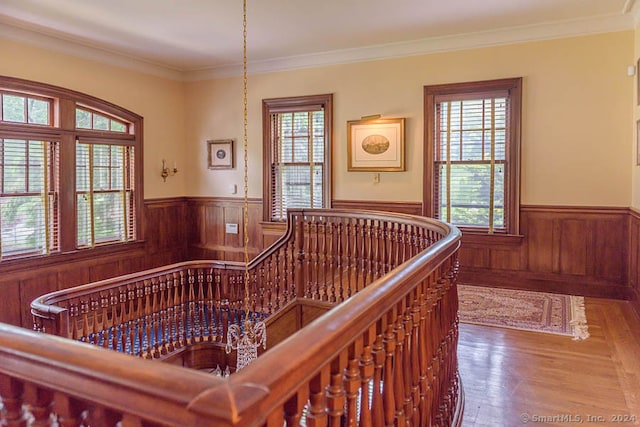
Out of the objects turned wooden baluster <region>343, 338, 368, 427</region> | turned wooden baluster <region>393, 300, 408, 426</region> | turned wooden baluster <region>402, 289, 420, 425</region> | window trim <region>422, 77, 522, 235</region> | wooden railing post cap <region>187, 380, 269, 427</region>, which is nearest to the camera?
wooden railing post cap <region>187, 380, 269, 427</region>

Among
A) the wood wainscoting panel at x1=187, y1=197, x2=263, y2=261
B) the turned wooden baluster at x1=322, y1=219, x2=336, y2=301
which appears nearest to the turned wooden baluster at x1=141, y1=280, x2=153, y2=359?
the turned wooden baluster at x1=322, y1=219, x2=336, y2=301

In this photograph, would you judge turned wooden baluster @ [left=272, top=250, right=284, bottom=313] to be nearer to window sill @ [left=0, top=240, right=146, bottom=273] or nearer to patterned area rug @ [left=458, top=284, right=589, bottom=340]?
patterned area rug @ [left=458, top=284, right=589, bottom=340]

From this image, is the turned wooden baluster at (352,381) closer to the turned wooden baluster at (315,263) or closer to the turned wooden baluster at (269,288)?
the turned wooden baluster at (315,263)

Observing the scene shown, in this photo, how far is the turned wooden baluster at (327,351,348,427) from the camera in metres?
1.06

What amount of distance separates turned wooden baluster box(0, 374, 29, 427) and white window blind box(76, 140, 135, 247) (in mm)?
5596

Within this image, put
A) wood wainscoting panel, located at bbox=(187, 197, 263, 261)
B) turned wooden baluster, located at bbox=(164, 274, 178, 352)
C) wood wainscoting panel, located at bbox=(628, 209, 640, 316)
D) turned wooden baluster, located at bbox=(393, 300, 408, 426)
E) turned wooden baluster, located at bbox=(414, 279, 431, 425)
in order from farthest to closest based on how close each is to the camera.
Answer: wood wainscoting panel, located at bbox=(187, 197, 263, 261) < turned wooden baluster, located at bbox=(164, 274, 178, 352) < wood wainscoting panel, located at bbox=(628, 209, 640, 316) < turned wooden baluster, located at bbox=(414, 279, 431, 425) < turned wooden baluster, located at bbox=(393, 300, 408, 426)

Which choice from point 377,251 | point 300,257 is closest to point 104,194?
point 300,257

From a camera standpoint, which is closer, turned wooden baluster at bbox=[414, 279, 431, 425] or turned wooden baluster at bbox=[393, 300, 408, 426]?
turned wooden baluster at bbox=[393, 300, 408, 426]

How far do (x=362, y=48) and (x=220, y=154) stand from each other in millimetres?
2746

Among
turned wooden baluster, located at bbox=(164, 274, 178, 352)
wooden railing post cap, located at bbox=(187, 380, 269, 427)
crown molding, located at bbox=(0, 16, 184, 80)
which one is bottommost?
turned wooden baluster, located at bbox=(164, 274, 178, 352)

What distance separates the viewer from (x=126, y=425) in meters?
0.77

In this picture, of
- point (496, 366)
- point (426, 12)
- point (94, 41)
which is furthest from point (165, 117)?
point (496, 366)

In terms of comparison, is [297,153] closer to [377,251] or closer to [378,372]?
[377,251]

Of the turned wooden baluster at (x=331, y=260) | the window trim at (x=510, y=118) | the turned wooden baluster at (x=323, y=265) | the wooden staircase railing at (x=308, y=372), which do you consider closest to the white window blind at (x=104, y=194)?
the wooden staircase railing at (x=308, y=372)
